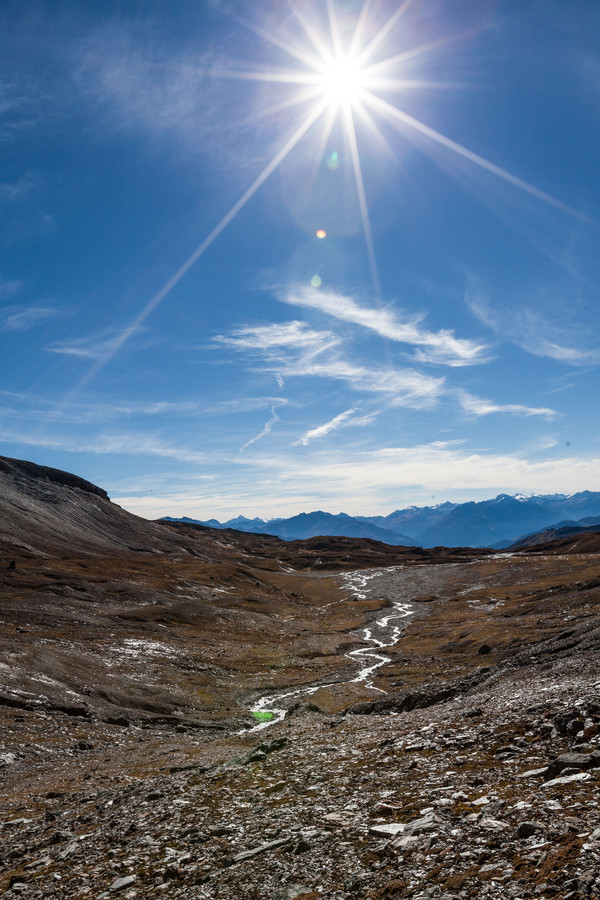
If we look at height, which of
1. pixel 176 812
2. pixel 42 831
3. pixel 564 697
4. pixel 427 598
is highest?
pixel 564 697

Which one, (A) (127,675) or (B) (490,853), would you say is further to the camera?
(A) (127,675)

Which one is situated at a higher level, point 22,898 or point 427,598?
point 22,898

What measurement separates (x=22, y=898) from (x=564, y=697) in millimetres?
18991

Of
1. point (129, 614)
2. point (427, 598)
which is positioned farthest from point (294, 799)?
point (427, 598)

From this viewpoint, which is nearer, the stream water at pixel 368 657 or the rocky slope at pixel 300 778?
the rocky slope at pixel 300 778

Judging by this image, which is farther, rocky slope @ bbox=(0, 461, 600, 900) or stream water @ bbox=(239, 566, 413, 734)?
stream water @ bbox=(239, 566, 413, 734)

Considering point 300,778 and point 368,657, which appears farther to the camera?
point 368,657

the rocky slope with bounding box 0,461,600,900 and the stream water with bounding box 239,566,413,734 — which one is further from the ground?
the rocky slope with bounding box 0,461,600,900

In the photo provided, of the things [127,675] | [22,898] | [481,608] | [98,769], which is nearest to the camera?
[22,898]

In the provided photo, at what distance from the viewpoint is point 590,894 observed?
7949mm

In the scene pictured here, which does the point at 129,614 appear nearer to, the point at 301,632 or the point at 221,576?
the point at 301,632

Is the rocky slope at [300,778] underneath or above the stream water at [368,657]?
above

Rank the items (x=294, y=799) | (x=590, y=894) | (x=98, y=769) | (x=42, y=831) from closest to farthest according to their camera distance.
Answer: (x=590, y=894) → (x=294, y=799) → (x=42, y=831) → (x=98, y=769)

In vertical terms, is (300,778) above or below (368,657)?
above
